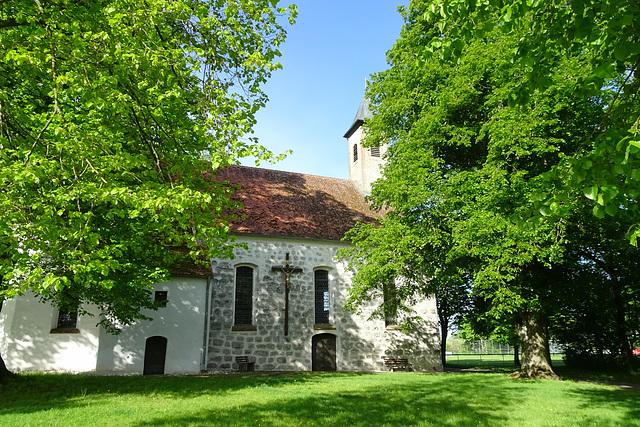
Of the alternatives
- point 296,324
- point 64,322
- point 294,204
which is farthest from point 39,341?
point 294,204

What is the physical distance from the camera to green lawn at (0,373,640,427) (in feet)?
21.3

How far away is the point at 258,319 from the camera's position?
1638cm

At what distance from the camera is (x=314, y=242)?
710 inches

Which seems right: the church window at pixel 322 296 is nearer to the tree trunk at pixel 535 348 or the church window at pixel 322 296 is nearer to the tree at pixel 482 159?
the tree at pixel 482 159

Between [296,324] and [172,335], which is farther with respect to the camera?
[296,324]

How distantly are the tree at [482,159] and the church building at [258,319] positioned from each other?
13.8ft

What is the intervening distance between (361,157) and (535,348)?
1326cm

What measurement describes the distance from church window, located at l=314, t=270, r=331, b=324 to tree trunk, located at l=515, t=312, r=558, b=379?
7.62 meters

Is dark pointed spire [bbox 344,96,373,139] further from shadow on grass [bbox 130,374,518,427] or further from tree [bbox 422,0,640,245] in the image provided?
tree [bbox 422,0,640,245]

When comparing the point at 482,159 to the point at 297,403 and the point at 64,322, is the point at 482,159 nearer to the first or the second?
the point at 297,403

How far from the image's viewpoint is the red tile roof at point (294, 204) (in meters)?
17.7

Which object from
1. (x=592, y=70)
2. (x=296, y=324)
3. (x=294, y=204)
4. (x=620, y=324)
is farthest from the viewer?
(x=294, y=204)

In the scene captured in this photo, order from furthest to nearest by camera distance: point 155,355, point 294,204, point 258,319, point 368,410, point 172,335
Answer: point 294,204
point 258,319
point 172,335
point 155,355
point 368,410

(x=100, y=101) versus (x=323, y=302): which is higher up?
(x=100, y=101)
